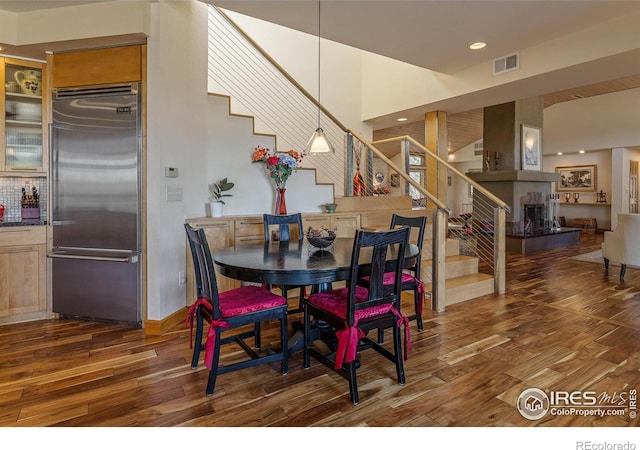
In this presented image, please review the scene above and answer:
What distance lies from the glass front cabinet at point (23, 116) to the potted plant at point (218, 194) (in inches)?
59.6

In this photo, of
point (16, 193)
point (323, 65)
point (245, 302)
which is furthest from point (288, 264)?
point (323, 65)

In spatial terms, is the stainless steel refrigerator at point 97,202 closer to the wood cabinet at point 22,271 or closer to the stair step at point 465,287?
the wood cabinet at point 22,271

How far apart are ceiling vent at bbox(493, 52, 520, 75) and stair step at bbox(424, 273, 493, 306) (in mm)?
2563

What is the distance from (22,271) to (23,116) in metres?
1.45

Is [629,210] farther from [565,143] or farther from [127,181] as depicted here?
[127,181]

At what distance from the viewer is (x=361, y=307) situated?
87.7 inches

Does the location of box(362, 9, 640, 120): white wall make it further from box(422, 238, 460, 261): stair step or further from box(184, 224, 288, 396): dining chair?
box(184, 224, 288, 396): dining chair

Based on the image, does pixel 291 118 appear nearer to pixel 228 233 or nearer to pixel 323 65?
pixel 323 65

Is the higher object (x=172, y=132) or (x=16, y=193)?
(x=172, y=132)

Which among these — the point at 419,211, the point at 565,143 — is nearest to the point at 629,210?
the point at 565,143

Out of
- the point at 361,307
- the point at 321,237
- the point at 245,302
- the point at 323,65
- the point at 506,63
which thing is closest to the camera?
the point at 361,307

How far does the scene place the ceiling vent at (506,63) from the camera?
454cm

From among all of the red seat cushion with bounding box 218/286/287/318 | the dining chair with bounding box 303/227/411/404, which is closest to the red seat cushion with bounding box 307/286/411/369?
the dining chair with bounding box 303/227/411/404

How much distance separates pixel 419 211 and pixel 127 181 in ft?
11.8
